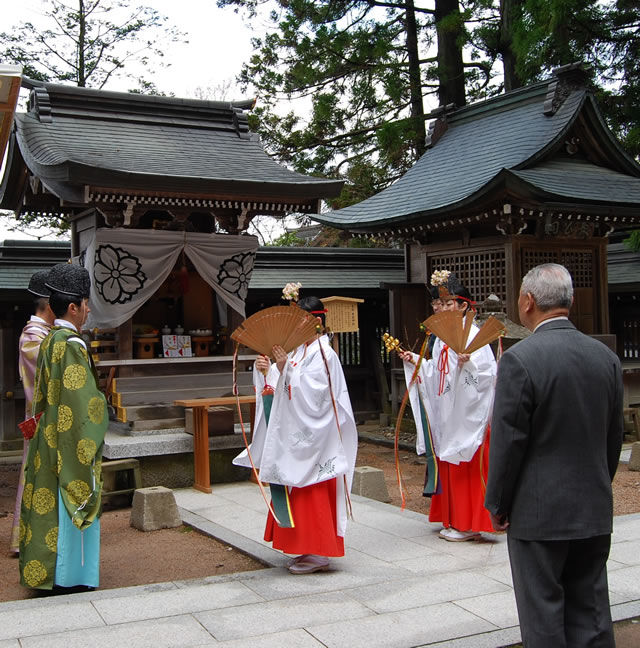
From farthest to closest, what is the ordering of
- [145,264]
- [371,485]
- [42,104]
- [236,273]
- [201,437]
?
[42,104] < [236,273] < [145,264] < [201,437] < [371,485]

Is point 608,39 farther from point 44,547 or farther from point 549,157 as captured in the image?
point 44,547

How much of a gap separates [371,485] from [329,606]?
326 centimetres

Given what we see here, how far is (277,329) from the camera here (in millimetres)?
5215

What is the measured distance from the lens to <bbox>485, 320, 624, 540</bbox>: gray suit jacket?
2936 mm

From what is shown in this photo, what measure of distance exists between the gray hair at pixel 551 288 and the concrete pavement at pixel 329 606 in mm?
Answer: 1810

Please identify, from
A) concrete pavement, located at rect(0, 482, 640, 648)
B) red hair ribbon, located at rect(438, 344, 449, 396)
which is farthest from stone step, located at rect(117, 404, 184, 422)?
red hair ribbon, located at rect(438, 344, 449, 396)

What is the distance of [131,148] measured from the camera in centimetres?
1010

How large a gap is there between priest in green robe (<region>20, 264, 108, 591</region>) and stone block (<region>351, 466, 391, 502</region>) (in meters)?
3.36

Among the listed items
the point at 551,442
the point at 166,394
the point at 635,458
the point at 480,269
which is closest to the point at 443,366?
the point at 551,442

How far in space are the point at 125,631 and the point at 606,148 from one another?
10896 millimetres

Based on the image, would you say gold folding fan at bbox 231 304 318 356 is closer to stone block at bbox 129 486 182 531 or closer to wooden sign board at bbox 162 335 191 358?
stone block at bbox 129 486 182 531

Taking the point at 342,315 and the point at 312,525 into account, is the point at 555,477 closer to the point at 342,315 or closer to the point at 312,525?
the point at 312,525

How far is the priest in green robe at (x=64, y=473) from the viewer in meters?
4.60

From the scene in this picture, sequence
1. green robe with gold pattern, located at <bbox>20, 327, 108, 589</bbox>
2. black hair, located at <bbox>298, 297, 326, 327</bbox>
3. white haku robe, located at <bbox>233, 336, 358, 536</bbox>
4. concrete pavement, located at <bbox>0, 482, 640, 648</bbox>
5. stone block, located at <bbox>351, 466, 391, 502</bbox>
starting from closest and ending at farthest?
concrete pavement, located at <bbox>0, 482, 640, 648</bbox> → green robe with gold pattern, located at <bbox>20, 327, 108, 589</bbox> → white haku robe, located at <bbox>233, 336, 358, 536</bbox> → black hair, located at <bbox>298, 297, 326, 327</bbox> → stone block, located at <bbox>351, 466, 391, 502</bbox>
